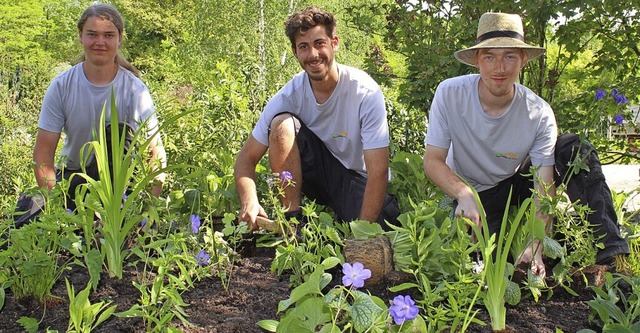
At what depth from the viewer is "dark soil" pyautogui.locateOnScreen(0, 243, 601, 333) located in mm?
1933

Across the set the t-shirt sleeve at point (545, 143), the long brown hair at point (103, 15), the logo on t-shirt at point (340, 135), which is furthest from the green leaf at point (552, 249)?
the long brown hair at point (103, 15)

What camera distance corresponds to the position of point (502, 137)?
2.80 metres

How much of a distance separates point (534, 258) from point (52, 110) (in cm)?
237

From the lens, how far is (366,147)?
2.97m

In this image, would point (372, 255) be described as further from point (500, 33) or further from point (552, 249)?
point (500, 33)

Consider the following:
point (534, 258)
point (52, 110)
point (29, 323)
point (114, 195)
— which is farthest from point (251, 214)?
point (52, 110)

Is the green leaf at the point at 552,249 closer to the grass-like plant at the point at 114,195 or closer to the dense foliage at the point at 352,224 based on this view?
the dense foliage at the point at 352,224

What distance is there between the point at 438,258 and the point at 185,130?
2.42m

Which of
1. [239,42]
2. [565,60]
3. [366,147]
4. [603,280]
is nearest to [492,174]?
[366,147]

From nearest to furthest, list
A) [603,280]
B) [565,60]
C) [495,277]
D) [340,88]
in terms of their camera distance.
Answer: [495,277]
[603,280]
[340,88]
[565,60]

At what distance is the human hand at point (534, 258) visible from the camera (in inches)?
87.3

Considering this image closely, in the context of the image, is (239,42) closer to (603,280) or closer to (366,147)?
(366,147)

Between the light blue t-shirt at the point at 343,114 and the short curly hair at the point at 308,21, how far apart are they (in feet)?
0.69

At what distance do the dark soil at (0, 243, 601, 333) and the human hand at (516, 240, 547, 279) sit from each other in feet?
0.31
